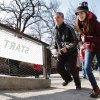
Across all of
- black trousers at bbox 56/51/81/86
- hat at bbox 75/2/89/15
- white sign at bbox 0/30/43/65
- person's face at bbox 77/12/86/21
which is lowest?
black trousers at bbox 56/51/81/86

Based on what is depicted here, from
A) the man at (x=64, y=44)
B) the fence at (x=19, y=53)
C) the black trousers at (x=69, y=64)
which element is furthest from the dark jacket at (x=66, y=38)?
the fence at (x=19, y=53)

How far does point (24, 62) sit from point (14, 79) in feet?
3.20

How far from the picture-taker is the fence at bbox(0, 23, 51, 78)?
6.41 meters

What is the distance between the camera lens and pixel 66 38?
6.43 meters

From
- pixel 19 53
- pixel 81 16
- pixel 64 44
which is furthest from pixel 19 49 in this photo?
pixel 81 16

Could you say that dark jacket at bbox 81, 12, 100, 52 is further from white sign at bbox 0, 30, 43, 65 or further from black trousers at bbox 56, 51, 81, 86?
white sign at bbox 0, 30, 43, 65

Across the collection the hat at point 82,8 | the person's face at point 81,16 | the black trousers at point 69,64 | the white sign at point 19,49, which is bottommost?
the black trousers at point 69,64

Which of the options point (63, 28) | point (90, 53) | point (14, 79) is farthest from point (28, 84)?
point (90, 53)

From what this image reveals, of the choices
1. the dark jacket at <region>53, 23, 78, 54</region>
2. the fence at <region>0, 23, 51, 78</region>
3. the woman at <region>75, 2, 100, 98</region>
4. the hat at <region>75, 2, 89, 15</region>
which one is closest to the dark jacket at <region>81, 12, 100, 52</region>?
the woman at <region>75, 2, 100, 98</region>

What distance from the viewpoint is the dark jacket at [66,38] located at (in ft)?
20.9

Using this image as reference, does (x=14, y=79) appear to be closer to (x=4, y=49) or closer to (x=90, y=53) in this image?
(x=4, y=49)

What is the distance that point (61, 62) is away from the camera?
6672 mm

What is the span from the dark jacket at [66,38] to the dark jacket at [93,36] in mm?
867

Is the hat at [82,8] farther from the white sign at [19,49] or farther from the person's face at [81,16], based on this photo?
the white sign at [19,49]
